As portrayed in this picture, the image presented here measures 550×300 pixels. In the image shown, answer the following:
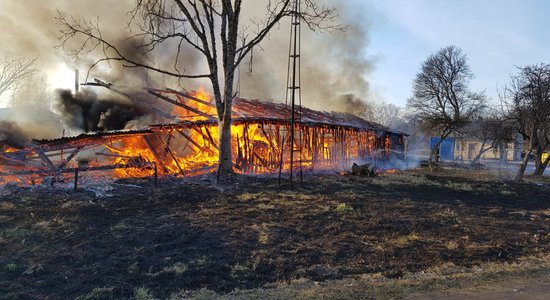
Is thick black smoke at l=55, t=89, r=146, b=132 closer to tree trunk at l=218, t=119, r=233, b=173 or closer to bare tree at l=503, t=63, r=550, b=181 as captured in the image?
tree trunk at l=218, t=119, r=233, b=173

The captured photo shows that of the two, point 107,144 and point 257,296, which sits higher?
point 107,144

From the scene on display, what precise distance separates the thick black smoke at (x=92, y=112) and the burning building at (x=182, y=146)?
0.73m

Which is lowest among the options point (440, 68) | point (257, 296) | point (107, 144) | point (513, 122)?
point (257, 296)

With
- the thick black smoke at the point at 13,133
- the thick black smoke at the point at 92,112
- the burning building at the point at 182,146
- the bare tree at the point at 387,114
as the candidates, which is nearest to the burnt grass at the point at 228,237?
the burning building at the point at 182,146

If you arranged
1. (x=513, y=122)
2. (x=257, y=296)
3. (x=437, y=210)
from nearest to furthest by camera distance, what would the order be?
(x=257, y=296)
(x=437, y=210)
(x=513, y=122)

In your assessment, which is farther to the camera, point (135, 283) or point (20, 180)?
point (20, 180)

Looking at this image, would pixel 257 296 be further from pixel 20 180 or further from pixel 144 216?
pixel 20 180

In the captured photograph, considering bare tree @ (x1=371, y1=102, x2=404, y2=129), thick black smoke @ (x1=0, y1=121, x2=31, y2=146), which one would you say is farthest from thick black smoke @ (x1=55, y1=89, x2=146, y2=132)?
bare tree @ (x1=371, y1=102, x2=404, y2=129)

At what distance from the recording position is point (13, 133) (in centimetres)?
1611

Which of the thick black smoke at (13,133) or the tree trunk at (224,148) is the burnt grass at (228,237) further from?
the thick black smoke at (13,133)

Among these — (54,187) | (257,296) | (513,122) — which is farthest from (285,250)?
(513,122)

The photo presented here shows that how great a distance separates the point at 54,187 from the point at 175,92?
830cm

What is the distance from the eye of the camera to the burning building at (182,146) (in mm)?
13914

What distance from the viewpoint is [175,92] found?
19.8 meters
